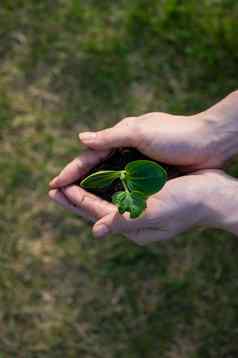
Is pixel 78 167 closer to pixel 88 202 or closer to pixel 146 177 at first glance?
pixel 88 202

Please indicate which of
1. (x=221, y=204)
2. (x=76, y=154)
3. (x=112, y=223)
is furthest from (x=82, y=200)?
(x=76, y=154)

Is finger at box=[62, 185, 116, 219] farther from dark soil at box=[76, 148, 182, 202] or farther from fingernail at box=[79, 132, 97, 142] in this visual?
fingernail at box=[79, 132, 97, 142]

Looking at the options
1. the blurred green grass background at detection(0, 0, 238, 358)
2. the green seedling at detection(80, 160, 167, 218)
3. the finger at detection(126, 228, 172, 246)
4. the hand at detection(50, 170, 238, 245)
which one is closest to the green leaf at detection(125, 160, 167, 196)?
the green seedling at detection(80, 160, 167, 218)

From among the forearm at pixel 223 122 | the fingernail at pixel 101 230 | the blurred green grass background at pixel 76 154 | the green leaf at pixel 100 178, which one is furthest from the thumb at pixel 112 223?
the blurred green grass background at pixel 76 154

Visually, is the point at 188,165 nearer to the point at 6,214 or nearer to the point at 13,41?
the point at 6,214

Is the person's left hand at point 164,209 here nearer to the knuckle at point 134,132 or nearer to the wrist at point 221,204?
the wrist at point 221,204
